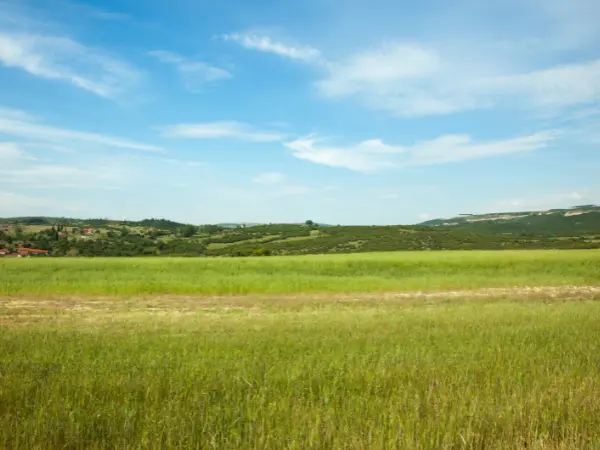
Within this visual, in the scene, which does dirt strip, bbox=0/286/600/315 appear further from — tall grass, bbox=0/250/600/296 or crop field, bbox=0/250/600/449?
crop field, bbox=0/250/600/449

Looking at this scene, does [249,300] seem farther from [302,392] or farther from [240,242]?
[240,242]

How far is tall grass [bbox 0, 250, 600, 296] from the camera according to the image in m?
28.2

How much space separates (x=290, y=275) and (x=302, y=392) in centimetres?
2811

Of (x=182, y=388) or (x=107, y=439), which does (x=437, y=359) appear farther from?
(x=107, y=439)

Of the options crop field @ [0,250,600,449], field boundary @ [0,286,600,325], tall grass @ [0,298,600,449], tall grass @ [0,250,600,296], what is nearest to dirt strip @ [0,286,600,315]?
field boundary @ [0,286,600,325]

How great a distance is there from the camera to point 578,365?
22.0ft

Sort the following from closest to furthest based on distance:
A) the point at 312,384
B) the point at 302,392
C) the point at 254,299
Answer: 1. the point at 302,392
2. the point at 312,384
3. the point at 254,299

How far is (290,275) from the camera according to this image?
110 ft

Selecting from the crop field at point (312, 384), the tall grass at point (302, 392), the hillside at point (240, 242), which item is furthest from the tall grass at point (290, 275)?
the hillside at point (240, 242)

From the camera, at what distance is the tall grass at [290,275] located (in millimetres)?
28156

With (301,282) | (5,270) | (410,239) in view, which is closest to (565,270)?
(301,282)

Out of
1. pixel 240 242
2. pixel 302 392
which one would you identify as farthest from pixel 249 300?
pixel 240 242

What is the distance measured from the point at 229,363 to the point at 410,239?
334ft

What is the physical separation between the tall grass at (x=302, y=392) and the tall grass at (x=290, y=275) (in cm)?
1934
